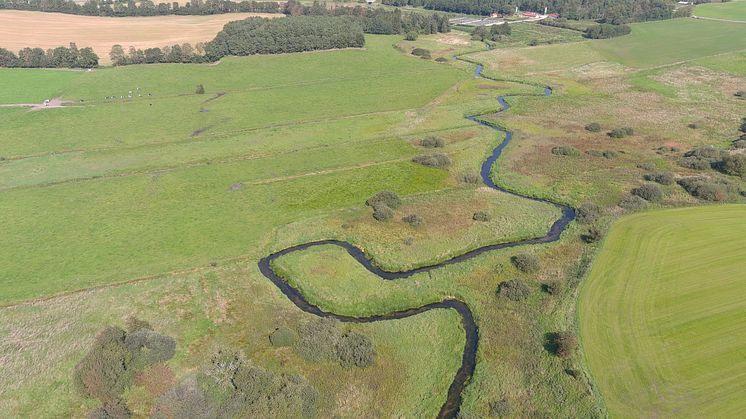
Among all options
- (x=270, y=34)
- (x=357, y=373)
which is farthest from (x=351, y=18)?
(x=357, y=373)

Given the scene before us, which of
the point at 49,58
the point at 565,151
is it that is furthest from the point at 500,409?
the point at 49,58

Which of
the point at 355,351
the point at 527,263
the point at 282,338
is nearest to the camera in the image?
the point at 355,351

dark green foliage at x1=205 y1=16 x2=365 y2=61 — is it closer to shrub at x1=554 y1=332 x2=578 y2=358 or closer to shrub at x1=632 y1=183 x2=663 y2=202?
shrub at x1=632 y1=183 x2=663 y2=202

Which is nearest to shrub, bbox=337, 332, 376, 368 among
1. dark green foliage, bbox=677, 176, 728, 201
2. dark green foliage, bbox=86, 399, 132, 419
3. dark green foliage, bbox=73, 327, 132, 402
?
dark green foliage, bbox=86, 399, 132, 419

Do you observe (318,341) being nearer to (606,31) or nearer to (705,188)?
(705,188)

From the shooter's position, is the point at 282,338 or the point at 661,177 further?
the point at 661,177

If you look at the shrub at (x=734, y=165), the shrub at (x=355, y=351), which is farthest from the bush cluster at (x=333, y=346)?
the shrub at (x=734, y=165)
